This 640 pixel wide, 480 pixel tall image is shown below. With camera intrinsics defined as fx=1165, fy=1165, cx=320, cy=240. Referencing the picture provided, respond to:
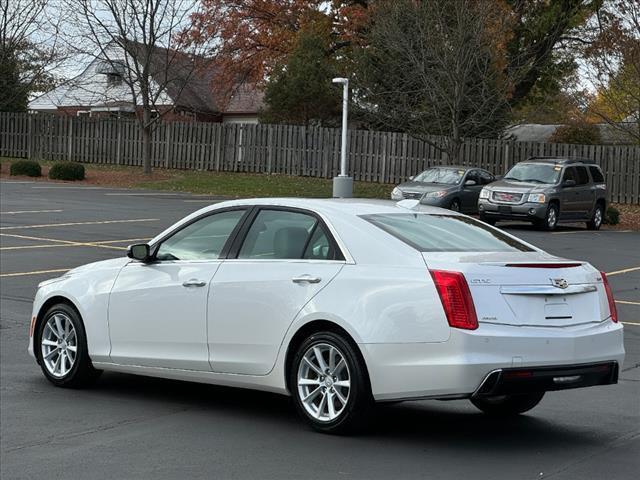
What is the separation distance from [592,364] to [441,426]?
1153 millimetres

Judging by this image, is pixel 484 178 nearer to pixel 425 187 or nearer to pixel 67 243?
pixel 425 187

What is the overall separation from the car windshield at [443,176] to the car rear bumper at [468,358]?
25.1 m

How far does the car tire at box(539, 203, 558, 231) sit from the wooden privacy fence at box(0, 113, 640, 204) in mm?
10847

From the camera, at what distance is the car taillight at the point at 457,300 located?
683cm

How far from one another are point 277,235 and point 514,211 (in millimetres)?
21877

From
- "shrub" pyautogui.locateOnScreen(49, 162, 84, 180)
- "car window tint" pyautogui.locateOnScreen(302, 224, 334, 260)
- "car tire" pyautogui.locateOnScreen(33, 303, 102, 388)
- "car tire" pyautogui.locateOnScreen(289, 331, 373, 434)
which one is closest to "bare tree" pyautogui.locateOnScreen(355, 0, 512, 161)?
"shrub" pyautogui.locateOnScreen(49, 162, 84, 180)

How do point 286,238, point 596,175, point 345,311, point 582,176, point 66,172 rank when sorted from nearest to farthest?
point 345,311
point 286,238
point 582,176
point 596,175
point 66,172

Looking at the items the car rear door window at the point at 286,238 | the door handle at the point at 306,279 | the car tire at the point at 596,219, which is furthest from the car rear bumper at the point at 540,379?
the car tire at the point at 596,219

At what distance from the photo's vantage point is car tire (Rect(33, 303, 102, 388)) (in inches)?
351

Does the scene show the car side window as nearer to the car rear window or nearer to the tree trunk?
the tree trunk

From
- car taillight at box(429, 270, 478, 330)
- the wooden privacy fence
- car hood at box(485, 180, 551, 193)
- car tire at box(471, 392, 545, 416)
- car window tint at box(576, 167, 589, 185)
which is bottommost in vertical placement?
car tire at box(471, 392, 545, 416)

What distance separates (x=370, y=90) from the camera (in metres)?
41.3

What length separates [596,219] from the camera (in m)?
31.5

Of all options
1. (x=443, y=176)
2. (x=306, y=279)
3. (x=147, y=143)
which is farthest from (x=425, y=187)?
(x=306, y=279)
